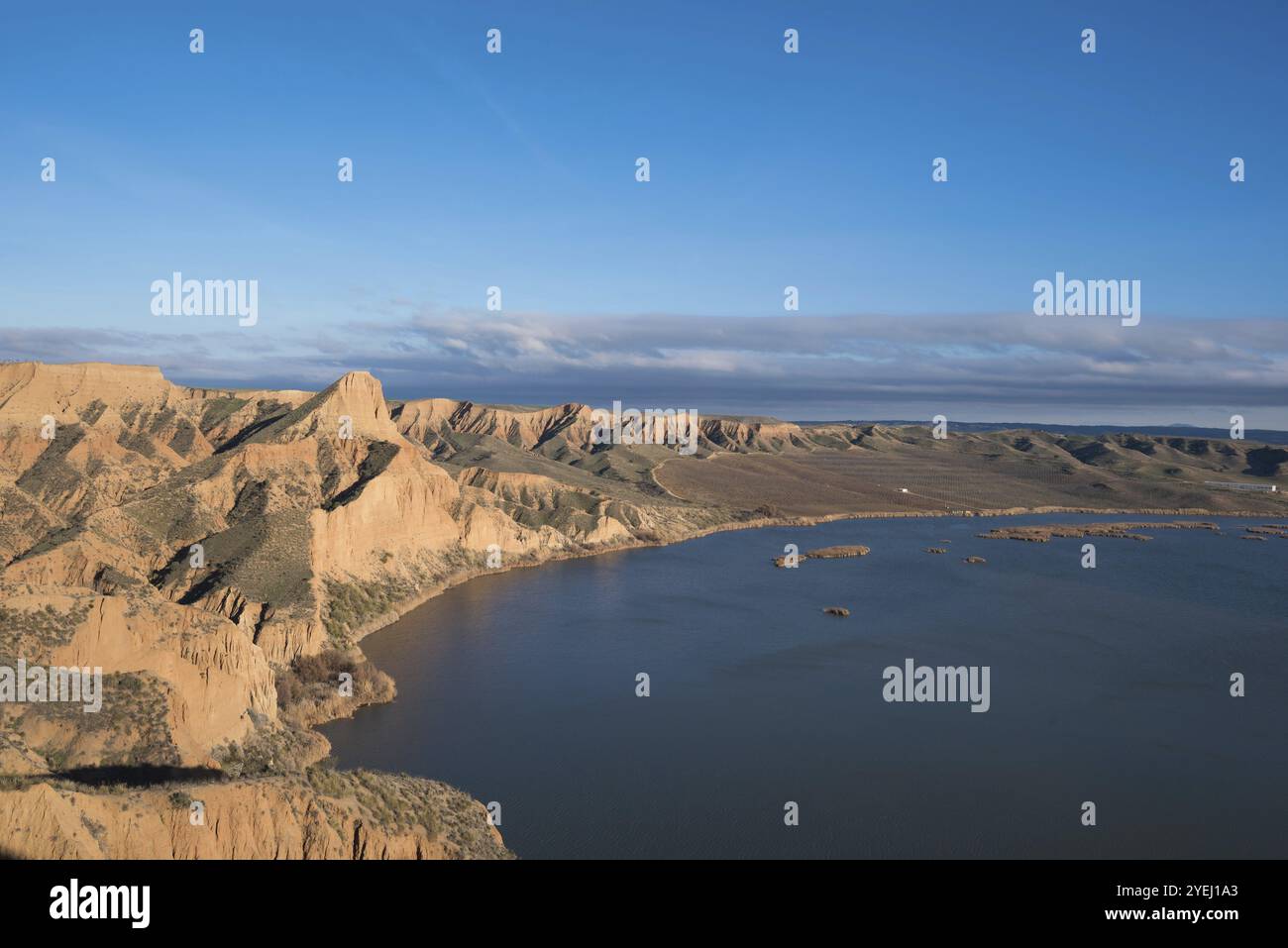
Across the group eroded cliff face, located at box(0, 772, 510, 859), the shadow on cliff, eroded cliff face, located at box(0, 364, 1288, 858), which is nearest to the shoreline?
eroded cliff face, located at box(0, 364, 1288, 858)

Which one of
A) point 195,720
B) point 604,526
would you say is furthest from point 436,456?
point 195,720

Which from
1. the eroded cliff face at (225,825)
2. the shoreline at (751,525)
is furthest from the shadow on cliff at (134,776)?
the shoreline at (751,525)

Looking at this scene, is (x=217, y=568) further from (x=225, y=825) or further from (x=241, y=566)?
(x=225, y=825)

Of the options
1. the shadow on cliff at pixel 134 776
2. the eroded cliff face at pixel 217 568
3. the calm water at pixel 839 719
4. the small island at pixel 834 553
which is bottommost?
the calm water at pixel 839 719

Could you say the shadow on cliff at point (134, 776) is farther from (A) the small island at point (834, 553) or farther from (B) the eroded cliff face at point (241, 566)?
(A) the small island at point (834, 553)

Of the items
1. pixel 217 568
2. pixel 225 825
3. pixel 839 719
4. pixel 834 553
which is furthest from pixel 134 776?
pixel 834 553

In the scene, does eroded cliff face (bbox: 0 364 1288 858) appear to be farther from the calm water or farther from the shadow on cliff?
the calm water
